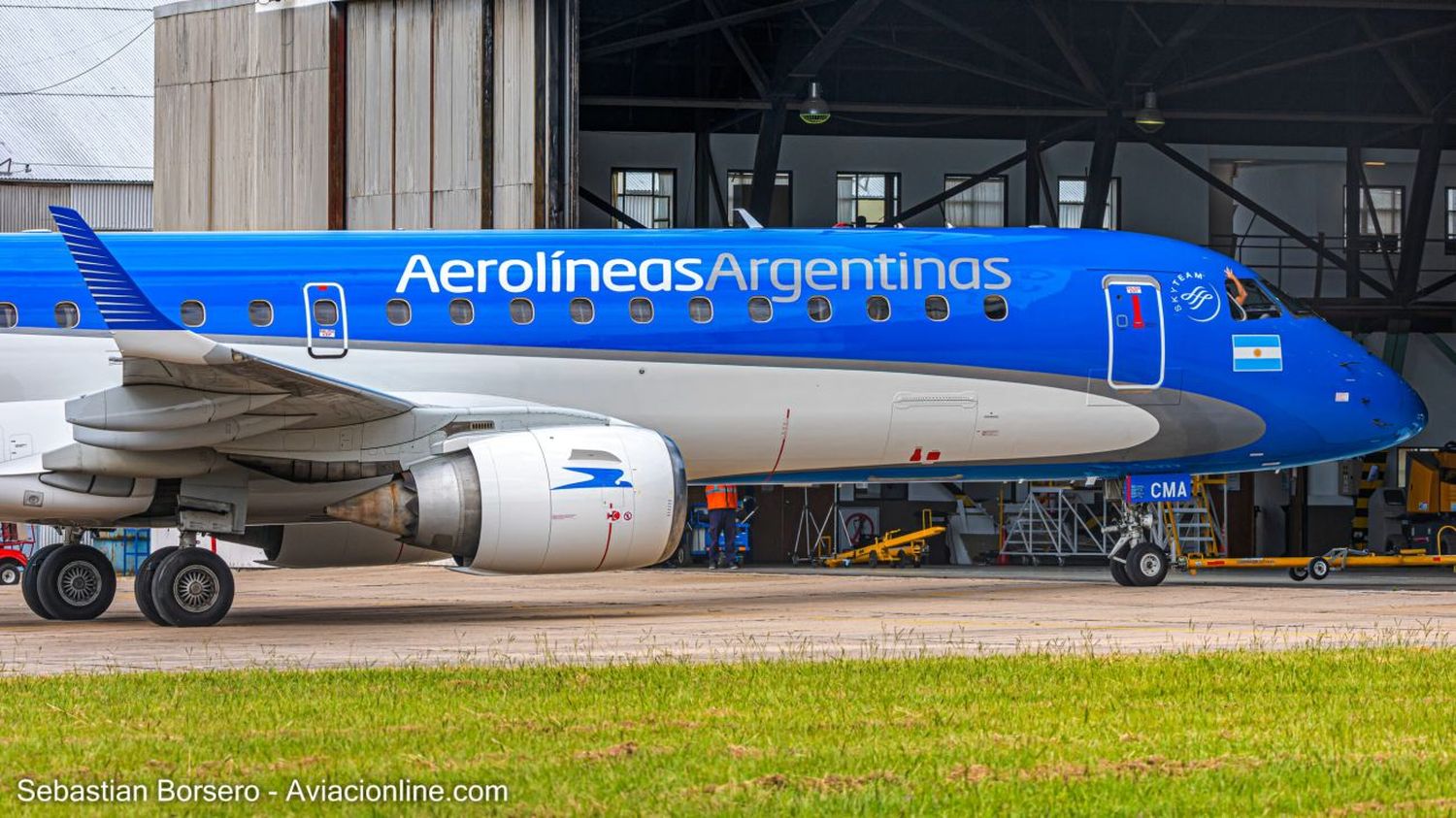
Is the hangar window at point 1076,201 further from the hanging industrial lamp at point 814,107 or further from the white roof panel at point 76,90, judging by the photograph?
the white roof panel at point 76,90

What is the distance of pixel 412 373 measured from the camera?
54.6 ft

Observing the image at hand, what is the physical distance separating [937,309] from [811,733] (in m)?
10.5

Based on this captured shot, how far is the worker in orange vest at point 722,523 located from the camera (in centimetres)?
3281

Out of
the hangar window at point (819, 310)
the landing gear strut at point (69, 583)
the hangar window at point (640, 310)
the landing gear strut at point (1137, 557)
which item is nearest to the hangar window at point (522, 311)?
the hangar window at point (640, 310)

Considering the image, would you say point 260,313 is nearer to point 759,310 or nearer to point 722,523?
point 759,310

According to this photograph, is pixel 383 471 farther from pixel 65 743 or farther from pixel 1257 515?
pixel 1257 515

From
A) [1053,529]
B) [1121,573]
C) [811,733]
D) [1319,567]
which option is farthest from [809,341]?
[1053,529]

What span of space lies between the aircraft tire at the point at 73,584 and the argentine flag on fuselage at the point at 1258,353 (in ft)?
38.0

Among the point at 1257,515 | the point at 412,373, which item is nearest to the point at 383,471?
the point at 412,373

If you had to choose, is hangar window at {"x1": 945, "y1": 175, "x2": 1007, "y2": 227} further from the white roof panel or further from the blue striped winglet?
the blue striped winglet

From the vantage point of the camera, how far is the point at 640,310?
57.0ft

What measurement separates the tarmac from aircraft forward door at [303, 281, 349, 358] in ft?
8.15

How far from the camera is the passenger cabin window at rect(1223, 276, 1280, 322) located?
63.5 ft

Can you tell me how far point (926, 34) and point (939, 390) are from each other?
16283 millimetres
